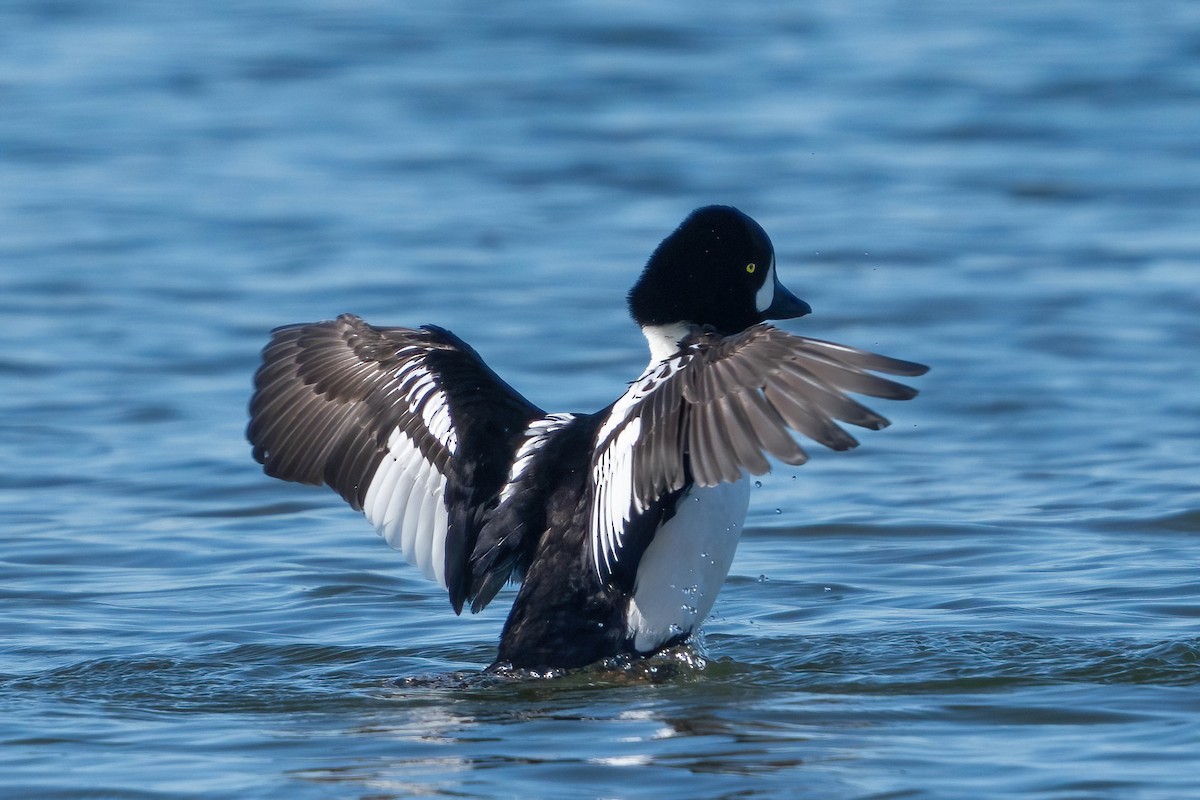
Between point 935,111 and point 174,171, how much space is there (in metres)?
6.98

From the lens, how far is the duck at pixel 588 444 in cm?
532

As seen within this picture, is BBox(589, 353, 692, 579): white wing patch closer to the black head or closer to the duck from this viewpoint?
the duck

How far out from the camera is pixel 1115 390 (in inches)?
424

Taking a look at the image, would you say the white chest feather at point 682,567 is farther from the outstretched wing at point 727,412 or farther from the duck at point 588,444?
the outstretched wing at point 727,412

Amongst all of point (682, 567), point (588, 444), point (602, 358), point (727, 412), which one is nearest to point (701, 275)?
point (588, 444)

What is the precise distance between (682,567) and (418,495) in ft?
3.34

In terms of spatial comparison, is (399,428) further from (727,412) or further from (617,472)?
(727,412)

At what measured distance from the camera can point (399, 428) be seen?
6875 mm

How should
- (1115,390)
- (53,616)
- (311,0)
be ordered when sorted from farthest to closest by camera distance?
(311,0) < (1115,390) < (53,616)

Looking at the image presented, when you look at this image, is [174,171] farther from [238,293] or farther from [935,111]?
[935,111]

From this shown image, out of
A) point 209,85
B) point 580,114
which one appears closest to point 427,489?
point 580,114

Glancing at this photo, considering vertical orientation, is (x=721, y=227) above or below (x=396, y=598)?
above

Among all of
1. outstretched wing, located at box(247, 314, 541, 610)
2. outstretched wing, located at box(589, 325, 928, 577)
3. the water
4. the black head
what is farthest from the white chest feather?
the black head

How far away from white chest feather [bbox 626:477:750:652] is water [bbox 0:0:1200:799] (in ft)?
0.47
